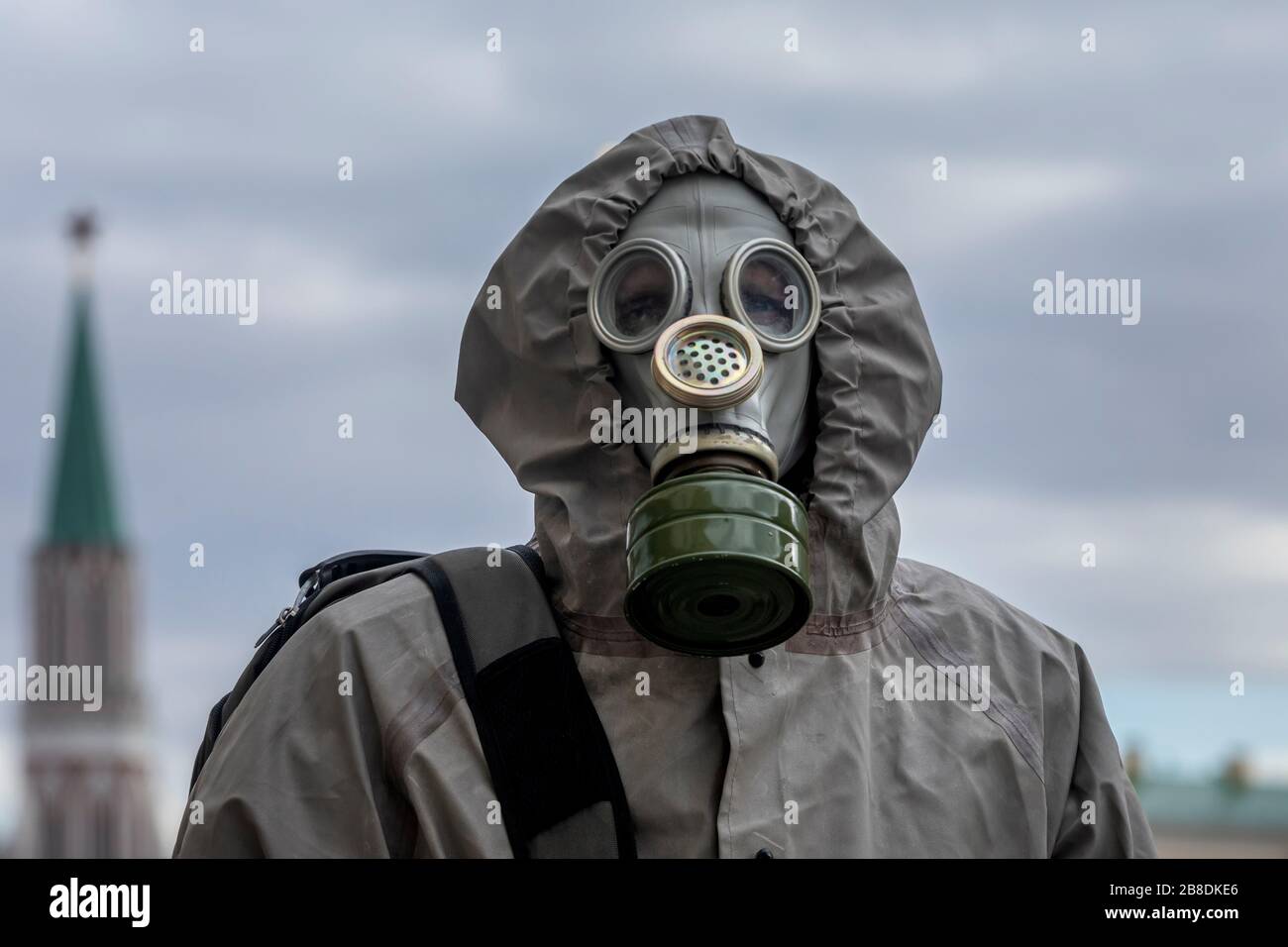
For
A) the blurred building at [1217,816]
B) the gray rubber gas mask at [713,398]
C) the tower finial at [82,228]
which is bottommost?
the blurred building at [1217,816]

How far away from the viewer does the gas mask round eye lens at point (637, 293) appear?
6.77 metres

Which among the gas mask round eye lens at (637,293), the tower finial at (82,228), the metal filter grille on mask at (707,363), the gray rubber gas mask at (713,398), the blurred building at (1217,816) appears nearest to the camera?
the gray rubber gas mask at (713,398)

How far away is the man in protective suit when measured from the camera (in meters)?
6.47

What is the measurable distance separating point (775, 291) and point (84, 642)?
348 feet

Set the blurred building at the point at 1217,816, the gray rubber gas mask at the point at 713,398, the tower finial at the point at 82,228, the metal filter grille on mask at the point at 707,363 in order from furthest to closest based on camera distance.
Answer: the tower finial at the point at 82,228, the blurred building at the point at 1217,816, the metal filter grille on mask at the point at 707,363, the gray rubber gas mask at the point at 713,398

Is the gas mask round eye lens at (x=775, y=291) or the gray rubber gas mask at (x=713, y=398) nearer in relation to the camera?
the gray rubber gas mask at (x=713, y=398)

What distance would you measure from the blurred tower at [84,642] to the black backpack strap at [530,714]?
331ft

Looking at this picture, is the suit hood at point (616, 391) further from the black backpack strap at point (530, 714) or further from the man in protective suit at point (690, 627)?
the black backpack strap at point (530, 714)

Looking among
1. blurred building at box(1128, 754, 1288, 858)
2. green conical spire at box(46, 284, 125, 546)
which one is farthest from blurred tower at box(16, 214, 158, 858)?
blurred building at box(1128, 754, 1288, 858)

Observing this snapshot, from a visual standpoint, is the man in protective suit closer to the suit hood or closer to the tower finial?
the suit hood

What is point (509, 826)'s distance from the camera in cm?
648

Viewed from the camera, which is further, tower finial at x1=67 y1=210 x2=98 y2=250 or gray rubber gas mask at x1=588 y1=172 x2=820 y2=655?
tower finial at x1=67 y1=210 x2=98 y2=250

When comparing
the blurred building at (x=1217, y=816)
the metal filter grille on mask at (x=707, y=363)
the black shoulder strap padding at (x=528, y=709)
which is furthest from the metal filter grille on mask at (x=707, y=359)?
the blurred building at (x=1217, y=816)
